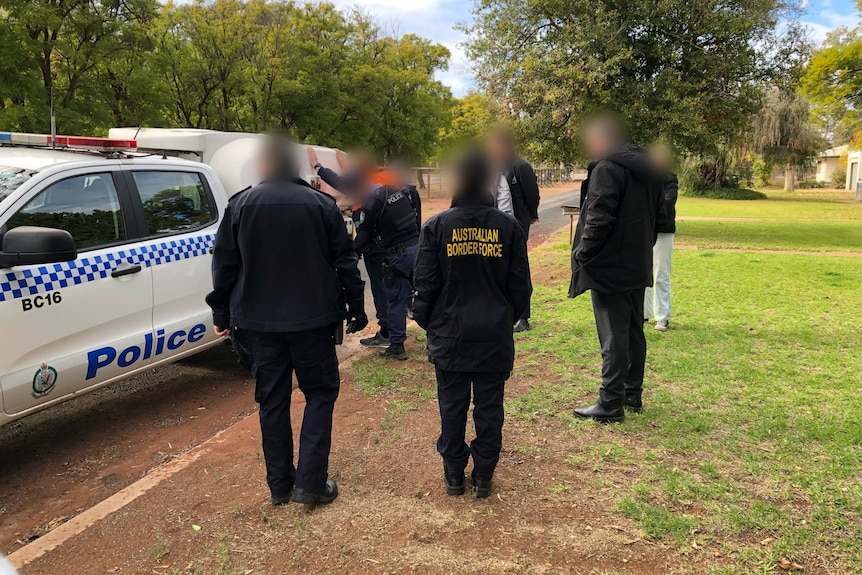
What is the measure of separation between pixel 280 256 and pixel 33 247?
1389 mm

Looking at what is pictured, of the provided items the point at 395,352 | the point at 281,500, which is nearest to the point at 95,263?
the point at 281,500

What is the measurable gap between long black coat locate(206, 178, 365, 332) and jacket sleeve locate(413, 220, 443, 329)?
37 cm

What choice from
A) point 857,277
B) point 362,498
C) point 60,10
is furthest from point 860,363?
point 60,10

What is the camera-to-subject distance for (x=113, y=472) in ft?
12.9

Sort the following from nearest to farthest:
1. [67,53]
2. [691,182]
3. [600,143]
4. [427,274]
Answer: [427,274]
[600,143]
[67,53]
[691,182]

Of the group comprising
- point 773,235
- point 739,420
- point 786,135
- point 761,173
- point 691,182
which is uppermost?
point 786,135

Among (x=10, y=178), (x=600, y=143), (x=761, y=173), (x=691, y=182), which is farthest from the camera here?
(x=761, y=173)

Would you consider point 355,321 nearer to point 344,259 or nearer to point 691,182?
point 344,259

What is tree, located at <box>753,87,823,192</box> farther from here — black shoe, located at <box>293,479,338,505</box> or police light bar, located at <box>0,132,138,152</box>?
black shoe, located at <box>293,479,338,505</box>

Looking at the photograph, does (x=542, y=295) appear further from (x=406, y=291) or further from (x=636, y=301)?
(x=636, y=301)

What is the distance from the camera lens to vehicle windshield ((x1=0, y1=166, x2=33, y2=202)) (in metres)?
3.68

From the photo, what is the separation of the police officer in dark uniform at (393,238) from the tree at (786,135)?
40321 mm

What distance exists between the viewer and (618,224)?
4.05m

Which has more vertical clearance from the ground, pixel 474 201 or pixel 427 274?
pixel 474 201
